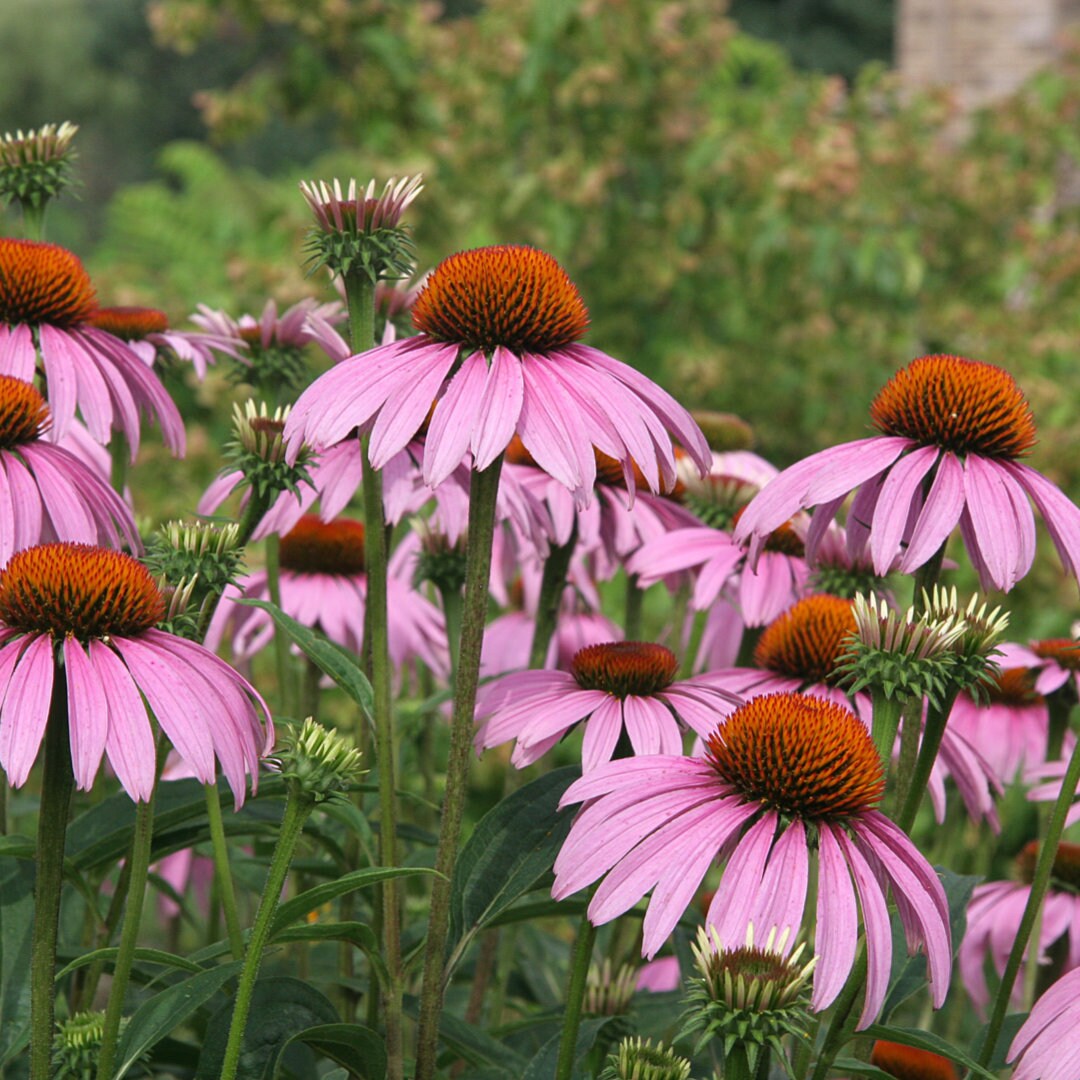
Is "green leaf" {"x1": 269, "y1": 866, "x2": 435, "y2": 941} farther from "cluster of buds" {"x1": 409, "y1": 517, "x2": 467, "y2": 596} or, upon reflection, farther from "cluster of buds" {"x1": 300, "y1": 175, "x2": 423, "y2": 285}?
"cluster of buds" {"x1": 409, "y1": 517, "x2": 467, "y2": 596}

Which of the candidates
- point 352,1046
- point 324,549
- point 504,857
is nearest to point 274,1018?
point 352,1046

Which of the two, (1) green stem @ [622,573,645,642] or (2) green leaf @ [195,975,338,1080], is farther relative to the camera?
(1) green stem @ [622,573,645,642]

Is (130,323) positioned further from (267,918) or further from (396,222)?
(267,918)

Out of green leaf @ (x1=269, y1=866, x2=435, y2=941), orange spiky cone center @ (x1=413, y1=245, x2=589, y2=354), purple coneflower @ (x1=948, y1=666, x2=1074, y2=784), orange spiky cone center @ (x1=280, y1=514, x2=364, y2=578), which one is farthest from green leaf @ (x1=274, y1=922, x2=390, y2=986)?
purple coneflower @ (x1=948, y1=666, x2=1074, y2=784)

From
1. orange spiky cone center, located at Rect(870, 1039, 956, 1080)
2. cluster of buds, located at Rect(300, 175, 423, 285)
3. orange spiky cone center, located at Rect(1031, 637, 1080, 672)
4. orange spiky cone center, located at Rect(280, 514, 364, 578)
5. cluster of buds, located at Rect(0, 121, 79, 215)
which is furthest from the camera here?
orange spiky cone center, located at Rect(280, 514, 364, 578)

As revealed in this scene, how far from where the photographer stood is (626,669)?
939mm

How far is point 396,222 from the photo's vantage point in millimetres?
877

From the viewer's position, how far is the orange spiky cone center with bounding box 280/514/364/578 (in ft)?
4.55

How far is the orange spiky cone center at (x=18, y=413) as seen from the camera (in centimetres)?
91

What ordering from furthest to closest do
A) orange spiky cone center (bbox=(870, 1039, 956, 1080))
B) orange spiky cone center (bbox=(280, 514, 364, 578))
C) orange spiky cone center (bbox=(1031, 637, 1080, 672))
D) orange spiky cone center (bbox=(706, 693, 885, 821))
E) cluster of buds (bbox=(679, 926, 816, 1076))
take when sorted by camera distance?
orange spiky cone center (bbox=(280, 514, 364, 578))
orange spiky cone center (bbox=(1031, 637, 1080, 672))
orange spiky cone center (bbox=(870, 1039, 956, 1080))
orange spiky cone center (bbox=(706, 693, 885, 821))
cluster of buds (bbox=(679, 926, 816, 1076))

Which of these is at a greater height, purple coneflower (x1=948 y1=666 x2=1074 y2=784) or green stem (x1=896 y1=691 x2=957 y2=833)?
green stem (x1=896 y1=691 x2=957 y2=833)

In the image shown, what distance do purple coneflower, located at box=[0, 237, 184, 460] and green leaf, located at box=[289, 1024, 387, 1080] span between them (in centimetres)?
41

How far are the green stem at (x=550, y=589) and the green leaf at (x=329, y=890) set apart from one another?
453mm

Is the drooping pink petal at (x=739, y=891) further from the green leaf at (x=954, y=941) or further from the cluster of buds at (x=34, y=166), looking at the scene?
the cluster of buds at (x=34, y=166)
